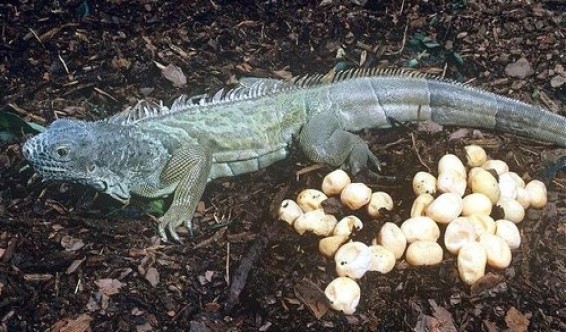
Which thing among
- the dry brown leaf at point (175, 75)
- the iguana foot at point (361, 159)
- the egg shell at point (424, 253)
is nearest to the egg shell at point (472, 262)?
the egg shell at point (424, 253)

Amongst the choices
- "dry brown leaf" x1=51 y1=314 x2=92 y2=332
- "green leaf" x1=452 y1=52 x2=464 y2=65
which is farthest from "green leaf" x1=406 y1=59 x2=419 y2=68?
"dry brown leaf" x1=51 y1=314 x2=92 y2=332

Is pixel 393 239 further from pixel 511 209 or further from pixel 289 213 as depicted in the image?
pixel 511 209

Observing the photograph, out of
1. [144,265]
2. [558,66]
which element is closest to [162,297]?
[144,265]

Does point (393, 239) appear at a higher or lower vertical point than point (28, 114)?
lower

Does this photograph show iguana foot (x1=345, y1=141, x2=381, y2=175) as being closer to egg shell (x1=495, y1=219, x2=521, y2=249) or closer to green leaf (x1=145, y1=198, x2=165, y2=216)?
egg shell (x1=495, y1=219, x2=521, y2=249)

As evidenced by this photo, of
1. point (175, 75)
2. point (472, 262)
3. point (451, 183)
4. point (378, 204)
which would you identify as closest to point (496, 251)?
point (472, 262)

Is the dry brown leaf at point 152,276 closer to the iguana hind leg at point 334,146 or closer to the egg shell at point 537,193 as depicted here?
the iguana hind leg at point 334,146
